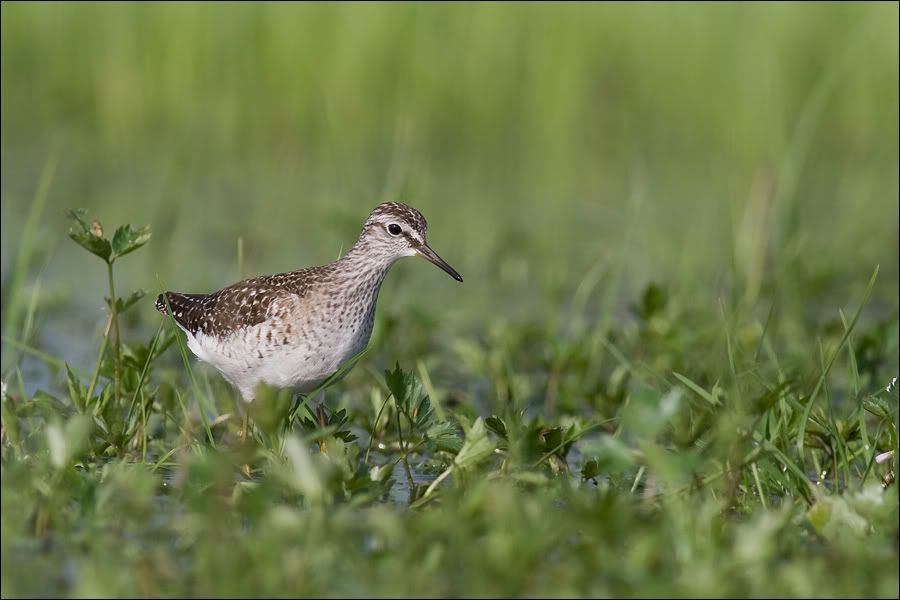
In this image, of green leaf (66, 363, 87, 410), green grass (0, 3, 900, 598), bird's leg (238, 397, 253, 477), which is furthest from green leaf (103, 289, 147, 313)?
bird's leg (238, 397, 253, 477)

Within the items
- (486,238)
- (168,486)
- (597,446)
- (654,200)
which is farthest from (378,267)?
(654,200)

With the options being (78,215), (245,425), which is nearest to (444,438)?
(245,425)

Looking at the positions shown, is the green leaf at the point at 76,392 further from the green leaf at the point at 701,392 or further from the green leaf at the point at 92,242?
the green leaf at the point at 701,392

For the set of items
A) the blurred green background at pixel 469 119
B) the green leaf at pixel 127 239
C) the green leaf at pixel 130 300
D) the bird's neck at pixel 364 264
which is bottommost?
the blurred green background at pixel 469 119

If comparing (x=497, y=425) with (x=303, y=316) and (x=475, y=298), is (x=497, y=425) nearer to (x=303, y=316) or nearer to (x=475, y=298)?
(x=303, y=316)

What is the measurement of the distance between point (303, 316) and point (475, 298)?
423cm

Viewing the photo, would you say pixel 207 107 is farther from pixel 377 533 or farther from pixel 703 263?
pixel 377 533

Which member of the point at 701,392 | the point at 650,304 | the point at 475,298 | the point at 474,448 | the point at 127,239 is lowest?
the point at 475,298

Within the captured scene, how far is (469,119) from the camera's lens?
52.3ft

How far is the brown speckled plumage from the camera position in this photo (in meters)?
6.70

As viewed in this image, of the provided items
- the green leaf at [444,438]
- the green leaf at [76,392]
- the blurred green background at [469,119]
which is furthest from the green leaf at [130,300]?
the blurred green background at [469,119]

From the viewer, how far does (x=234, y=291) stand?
7145mm

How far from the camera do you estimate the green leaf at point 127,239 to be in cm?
588

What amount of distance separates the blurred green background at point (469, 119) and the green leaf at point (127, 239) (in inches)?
215
